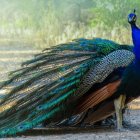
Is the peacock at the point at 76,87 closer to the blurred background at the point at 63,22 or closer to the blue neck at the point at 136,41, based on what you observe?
the blue neck at the point at 136,41

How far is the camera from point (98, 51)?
603cm

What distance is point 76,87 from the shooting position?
19.3ft

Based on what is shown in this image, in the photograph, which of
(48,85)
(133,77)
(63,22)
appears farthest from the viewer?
(63,22)

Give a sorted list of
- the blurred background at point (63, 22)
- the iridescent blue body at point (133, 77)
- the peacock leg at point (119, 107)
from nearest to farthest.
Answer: the iridescent blue body at point (133, 77) → the peacock leg at point (119, 107) → the blurred background at point (63, 22)

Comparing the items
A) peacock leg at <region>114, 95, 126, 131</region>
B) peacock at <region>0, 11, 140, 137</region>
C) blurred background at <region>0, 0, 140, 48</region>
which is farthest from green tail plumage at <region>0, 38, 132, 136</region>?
blurred background at <region>0, 0, 140, 48</region>

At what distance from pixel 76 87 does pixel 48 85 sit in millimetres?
285

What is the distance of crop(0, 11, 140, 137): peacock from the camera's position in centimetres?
583

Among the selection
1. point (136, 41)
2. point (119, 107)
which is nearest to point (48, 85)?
point (119, 107)

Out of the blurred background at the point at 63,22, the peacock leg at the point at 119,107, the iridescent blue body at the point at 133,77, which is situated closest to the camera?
the iridescent blue body at the point at 133,77

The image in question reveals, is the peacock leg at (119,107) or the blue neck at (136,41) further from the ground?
the blue neck at (136,41)

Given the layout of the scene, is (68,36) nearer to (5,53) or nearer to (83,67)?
(5,53)

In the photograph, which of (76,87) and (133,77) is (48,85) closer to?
(76,87)

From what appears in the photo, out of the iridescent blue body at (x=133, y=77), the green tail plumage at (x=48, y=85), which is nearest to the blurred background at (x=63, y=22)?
the green tail plumage at (x=48, y=85)

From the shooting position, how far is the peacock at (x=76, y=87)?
5832mm
